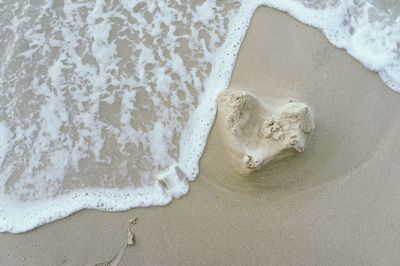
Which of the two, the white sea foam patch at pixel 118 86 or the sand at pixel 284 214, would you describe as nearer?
the sand at pixel 284 214

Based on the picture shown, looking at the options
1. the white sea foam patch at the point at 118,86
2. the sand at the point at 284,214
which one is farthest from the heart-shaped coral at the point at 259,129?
the white sea foam patch at the point at 118,86

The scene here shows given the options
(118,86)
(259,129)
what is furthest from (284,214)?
(118,86)

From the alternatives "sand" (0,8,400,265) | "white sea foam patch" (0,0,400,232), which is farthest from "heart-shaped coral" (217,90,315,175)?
"white sea foam patch" (0,0,400,232)

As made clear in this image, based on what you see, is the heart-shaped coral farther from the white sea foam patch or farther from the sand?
the white sea foam patch

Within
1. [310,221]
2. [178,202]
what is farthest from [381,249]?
[178,202]

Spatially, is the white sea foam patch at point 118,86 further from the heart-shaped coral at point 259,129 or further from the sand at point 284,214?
the heart-shaped coral at point 259,129

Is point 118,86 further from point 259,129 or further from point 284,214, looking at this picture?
point 284,214
